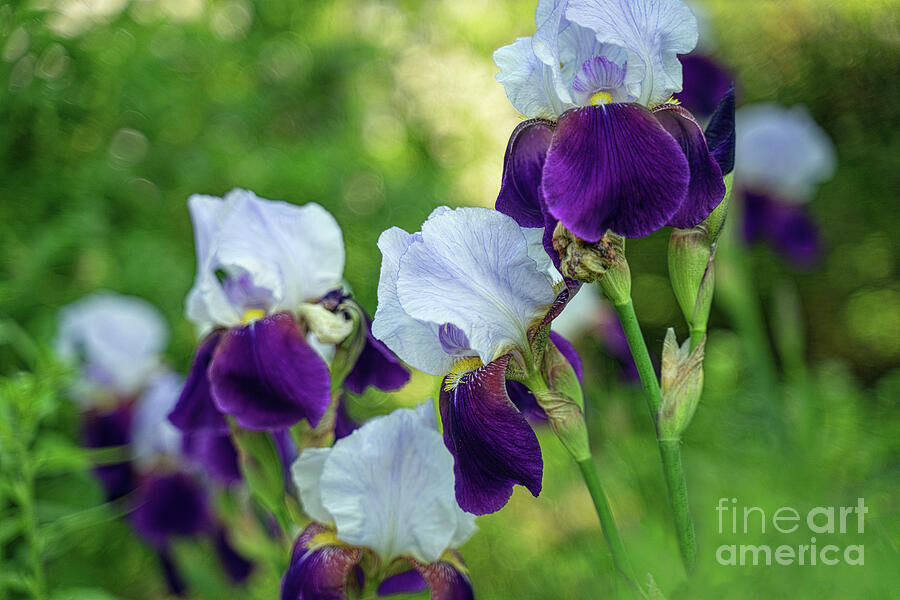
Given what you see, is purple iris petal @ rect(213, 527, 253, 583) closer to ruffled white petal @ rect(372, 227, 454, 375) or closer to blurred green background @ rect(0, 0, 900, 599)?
blurred green background @ rect(0, 0, 900, 599)

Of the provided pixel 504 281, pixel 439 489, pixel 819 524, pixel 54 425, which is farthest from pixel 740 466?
pixel 54 425

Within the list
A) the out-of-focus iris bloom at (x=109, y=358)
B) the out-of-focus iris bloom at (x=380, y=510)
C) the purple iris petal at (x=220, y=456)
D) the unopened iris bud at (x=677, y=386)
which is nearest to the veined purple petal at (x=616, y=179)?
the unopened iris bud at (x=677, y=386)

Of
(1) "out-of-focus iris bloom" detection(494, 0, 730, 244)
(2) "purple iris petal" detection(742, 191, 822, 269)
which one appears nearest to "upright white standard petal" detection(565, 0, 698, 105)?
(1) "out-of-focus iris bloom" detection(494, 0, 730, 244)

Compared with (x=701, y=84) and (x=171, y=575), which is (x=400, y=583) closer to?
(x=171, y=575)

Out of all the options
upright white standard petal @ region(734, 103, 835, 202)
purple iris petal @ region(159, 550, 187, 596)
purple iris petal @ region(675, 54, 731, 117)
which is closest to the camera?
purple iris petal @ region(159, 550, 187, 596)

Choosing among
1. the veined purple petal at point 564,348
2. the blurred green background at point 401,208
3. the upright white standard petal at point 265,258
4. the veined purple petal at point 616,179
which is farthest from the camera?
the blurred green background at point 401,208

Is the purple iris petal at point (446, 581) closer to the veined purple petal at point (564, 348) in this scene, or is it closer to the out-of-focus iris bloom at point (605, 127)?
the veined purple petal at point (564, 348)

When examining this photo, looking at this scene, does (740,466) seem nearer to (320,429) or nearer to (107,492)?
(320,429)
